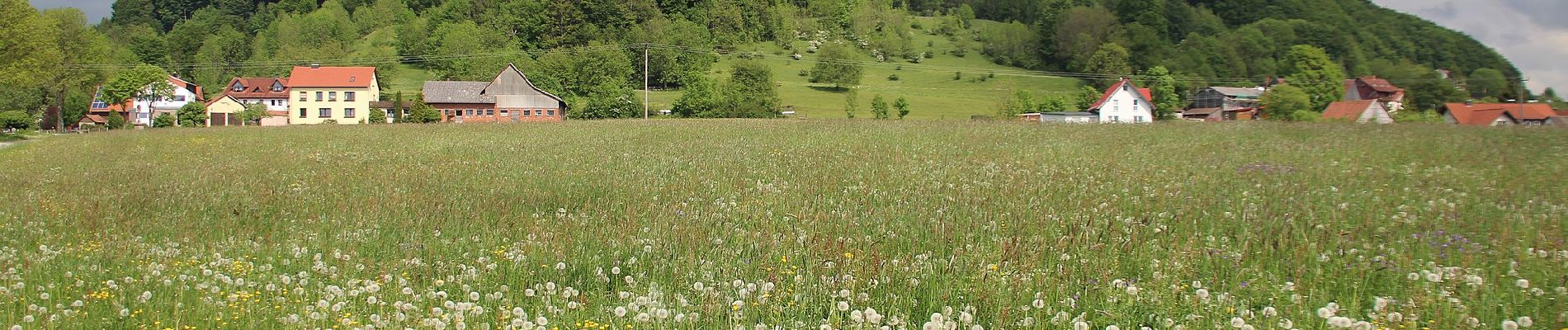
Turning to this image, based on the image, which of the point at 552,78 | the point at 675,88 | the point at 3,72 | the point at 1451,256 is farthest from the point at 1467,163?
the point at 675,88

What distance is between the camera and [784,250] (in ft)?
20.7

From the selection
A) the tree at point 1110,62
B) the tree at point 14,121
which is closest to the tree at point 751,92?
the tree at point 14,121

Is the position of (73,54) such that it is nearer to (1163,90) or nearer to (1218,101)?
(1163,90)

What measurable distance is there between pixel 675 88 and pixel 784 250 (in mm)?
110443

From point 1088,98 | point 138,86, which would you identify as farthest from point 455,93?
point 1088,98

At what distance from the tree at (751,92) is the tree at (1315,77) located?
68173 mm

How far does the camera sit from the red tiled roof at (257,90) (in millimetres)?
110688

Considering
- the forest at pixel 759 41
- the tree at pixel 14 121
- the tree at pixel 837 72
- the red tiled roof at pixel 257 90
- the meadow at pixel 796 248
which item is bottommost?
the meadow at pixel 796 248

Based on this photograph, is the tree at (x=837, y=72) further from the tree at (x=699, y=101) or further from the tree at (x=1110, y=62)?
the tree at (x=699, y=101)

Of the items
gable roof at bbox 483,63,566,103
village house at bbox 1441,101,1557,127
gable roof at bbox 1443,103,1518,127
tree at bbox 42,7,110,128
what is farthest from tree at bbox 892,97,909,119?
tree at bbox 42,7,110,128

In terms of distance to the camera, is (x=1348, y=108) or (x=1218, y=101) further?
(x=1218, y=101)

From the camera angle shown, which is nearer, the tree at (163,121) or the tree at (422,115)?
the tree at (422,115)

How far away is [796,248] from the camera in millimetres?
6398

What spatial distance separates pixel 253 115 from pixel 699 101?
44.3m
